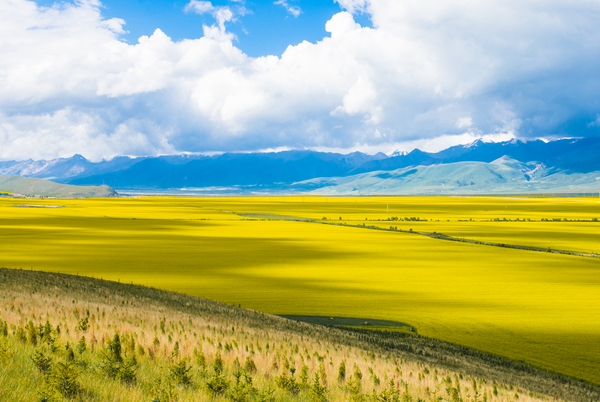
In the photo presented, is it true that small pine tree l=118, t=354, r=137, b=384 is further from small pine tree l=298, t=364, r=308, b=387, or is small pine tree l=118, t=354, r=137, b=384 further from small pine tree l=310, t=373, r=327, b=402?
small pine tree l=310, t=373, r=327, b=402

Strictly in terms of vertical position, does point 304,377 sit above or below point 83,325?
below

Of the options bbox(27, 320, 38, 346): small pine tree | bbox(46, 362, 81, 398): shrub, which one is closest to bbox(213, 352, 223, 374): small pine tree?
bbox(46, 362, 81, 398): shrub

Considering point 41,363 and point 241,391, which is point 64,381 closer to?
point 41,363

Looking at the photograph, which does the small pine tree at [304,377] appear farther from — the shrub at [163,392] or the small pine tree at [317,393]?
the shrub at [163,392]

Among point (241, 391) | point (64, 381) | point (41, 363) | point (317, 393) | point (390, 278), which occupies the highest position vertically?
point (64, 381)

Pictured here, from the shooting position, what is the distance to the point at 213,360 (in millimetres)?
10570

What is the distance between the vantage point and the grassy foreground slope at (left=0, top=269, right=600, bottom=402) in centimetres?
852

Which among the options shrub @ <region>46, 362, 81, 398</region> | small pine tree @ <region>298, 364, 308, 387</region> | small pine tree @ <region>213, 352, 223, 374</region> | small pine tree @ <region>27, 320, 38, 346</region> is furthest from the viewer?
small pine tree @ <region>27, 320, 38, 346</region>

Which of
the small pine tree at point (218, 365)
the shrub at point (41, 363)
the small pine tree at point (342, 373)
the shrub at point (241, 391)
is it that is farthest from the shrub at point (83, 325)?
the small pine tree at point (342, 373)

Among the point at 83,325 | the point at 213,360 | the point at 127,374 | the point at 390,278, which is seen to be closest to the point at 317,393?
the point at 213,360

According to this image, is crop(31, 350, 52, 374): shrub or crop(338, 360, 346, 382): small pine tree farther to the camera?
crop(338, 360, 346, 382): small pine tree

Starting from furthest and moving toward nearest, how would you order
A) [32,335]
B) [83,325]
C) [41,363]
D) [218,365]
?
[83,325], [32,335], [218,365], [41,363]

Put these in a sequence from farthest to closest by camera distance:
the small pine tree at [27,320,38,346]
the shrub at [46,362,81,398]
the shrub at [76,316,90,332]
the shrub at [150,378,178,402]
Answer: the shrub at [76,316,90,332]
the small pine tree at [27,320,38,346]
the shrub at [150,378,178,402]
the shrub at [46,362,81,398]

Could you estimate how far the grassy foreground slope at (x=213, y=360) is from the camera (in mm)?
8516
